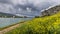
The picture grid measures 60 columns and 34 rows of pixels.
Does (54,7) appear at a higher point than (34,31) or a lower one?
higher

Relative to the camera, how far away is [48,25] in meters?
11.3

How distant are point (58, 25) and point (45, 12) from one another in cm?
1868

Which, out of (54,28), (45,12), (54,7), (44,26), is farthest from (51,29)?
(45,12)

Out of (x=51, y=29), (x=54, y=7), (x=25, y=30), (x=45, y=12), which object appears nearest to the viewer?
(x=51, y=29)

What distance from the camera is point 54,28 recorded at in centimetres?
1055

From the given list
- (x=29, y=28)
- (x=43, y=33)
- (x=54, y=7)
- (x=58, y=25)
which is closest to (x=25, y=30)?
(x=29, y=28)

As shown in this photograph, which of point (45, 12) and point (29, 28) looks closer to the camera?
point (29, 28)

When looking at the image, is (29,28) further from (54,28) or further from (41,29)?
(54,28)

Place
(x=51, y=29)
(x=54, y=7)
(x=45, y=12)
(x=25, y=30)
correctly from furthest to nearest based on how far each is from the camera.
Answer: (x=45, y=12)
(x=54, y=7)
(x=25, y=30)
(x=51, y=29)

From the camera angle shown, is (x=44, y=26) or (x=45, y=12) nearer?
(x=44, y=26)

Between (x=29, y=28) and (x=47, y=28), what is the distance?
1089 millimetres

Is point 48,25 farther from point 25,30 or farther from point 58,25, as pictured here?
point 25,30

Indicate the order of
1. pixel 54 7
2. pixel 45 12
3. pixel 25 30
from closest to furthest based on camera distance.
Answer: pixel 25 30
pixel 54 7
pixel 45 12

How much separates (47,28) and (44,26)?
0.58m
